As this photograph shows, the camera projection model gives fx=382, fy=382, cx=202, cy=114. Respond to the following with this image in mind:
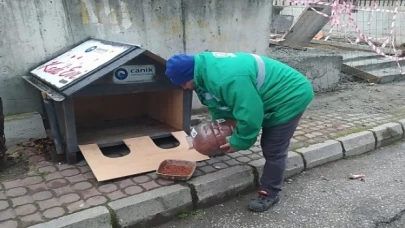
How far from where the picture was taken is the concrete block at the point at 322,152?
393 centimetres

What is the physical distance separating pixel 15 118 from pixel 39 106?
276mm

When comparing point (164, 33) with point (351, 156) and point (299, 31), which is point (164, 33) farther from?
point (299, 31)

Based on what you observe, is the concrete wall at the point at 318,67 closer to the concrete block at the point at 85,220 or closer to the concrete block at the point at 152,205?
the concrete block at the point at 152,205

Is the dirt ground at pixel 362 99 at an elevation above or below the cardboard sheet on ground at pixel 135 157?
below

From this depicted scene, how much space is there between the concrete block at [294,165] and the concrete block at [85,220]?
1.79 m

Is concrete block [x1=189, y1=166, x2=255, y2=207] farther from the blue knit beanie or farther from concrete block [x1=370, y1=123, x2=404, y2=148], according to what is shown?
concrete block [x1=370, y1=123, x2=404, y2=148]

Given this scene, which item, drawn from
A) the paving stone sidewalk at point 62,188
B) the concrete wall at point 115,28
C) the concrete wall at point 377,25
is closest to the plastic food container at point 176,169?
the paving stone sidewalk at point 62,188

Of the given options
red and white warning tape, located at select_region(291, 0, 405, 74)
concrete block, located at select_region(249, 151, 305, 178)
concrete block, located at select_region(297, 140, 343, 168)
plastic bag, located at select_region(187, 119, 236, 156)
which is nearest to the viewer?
plastic bag, located at select_region(187, 119, 236, 156)

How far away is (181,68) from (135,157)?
1122mm

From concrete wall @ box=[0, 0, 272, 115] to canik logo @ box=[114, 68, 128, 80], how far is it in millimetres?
1014

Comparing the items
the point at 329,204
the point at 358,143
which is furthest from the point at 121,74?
the point at 358,143

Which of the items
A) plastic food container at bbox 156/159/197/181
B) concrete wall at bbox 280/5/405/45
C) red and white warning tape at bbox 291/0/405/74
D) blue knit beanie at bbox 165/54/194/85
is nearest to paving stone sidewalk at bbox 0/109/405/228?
plastic food container at bbox 156/159/197/181

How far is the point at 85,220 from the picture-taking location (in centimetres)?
259

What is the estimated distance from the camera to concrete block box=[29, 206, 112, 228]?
8.32 ft
